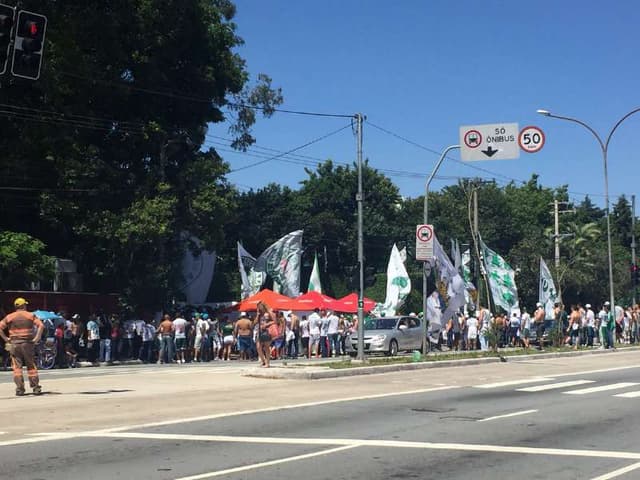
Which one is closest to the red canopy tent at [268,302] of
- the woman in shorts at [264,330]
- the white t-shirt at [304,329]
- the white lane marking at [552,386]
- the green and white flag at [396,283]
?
the white t-shirt at [304,329]

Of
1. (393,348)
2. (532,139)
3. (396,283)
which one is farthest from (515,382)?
(396,283)

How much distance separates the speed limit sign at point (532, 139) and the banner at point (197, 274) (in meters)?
21.3

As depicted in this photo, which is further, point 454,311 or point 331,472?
point 454,311

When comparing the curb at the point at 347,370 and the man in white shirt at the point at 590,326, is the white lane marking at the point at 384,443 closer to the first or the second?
the curb at the point at 347,370

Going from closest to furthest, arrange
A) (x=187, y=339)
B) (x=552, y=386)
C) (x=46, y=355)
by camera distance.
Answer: (x=552, y=386), (x=46, y=355), (x=187, y=339)

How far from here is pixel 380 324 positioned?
35156 mm

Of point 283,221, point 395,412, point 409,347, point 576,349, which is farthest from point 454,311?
point 283,221

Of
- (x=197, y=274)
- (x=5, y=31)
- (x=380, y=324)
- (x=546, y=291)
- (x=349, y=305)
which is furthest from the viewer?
(x=197, y=274)

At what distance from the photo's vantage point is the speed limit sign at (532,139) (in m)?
26.3

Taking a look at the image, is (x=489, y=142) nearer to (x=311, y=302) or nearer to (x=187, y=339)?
(x=187, y=339)

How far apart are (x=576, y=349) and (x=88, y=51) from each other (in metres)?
23.1

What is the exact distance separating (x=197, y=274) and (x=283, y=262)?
4.47 metres

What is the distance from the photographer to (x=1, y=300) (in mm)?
31719

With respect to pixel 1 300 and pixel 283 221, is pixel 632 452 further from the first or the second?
pixel 283 221
